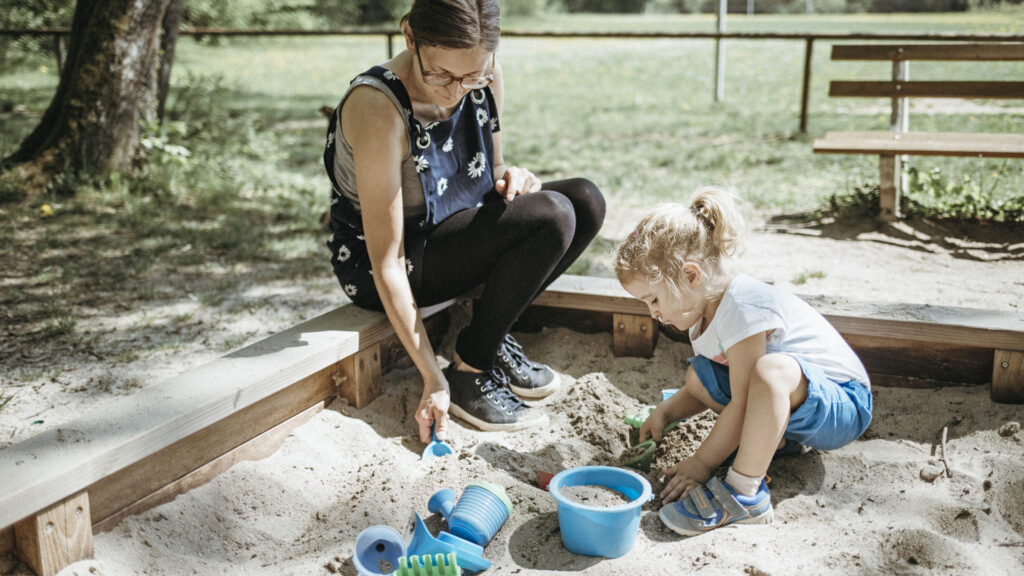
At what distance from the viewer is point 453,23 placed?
1.98 m

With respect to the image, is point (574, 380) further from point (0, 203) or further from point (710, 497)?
point (0, 203)

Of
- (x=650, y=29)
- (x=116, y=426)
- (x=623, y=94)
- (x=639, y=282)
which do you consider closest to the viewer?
(x=116, y=426)

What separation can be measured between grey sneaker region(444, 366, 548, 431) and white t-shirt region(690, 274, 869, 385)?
22.9 inches

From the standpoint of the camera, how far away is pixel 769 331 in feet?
6.58

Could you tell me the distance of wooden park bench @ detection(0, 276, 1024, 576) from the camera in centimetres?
159

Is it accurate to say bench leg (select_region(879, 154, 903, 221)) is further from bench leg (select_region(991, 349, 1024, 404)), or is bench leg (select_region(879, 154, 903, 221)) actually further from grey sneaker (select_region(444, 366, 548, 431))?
grey sneaker (select_region(444, 366, 548, 431))

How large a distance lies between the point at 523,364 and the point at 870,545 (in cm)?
115

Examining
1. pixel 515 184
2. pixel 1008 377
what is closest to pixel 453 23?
pixel 515 184

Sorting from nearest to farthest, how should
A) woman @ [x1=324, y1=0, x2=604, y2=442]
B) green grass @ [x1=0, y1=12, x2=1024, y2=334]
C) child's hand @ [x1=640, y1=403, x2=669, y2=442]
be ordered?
1. woman @ [x1=324, y1=0, x2=604, y2=442]
2. child's hand @ [x1=640, y1=403, x2=669, y2=442]
3. green grass @ [x1=0, y1=12, x2=1024, y2=334]

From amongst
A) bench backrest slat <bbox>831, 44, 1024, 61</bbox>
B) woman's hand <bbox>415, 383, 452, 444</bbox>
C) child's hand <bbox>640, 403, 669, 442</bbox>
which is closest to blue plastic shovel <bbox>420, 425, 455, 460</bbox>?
woman's hand <bbox>415, 383, 452, 444</bbox>

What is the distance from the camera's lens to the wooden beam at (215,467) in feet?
5.86

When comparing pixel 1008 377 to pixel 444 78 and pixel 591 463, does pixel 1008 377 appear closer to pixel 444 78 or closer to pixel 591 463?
pixel 591 463

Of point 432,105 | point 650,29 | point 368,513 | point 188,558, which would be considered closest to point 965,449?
point 368,513

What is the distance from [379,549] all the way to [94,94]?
4338mm
